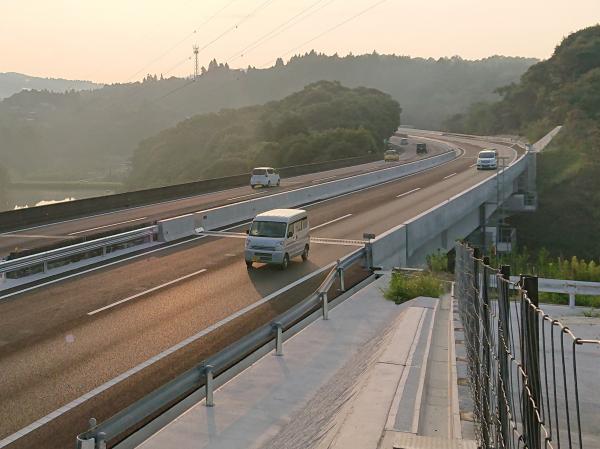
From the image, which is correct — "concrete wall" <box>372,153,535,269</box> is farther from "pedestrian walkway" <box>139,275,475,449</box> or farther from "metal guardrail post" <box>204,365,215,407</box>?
"metal guardrail post" <box>204,365,215,407</box>

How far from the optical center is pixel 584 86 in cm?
10194

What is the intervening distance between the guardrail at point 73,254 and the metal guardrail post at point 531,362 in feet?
60.4

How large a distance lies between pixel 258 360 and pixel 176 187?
37.1 m

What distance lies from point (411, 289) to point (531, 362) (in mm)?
13675

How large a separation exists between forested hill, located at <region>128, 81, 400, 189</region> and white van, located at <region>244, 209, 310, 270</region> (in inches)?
3293

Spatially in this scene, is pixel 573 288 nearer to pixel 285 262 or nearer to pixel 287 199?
pixel 285 262

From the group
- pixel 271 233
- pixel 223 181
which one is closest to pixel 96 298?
pixel 271 233

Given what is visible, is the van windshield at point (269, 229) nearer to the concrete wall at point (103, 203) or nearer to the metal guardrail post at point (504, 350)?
the metal guardrail post at point (504, 350)

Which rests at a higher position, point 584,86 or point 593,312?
point 584,86

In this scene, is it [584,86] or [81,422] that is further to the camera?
[584,86]

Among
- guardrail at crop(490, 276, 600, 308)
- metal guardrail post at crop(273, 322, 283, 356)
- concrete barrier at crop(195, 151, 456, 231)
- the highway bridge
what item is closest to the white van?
the highway bridge

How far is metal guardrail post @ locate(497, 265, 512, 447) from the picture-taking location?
179 inches

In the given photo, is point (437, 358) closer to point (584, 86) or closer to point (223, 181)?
point (223, 181)

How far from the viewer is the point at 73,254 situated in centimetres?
2202
